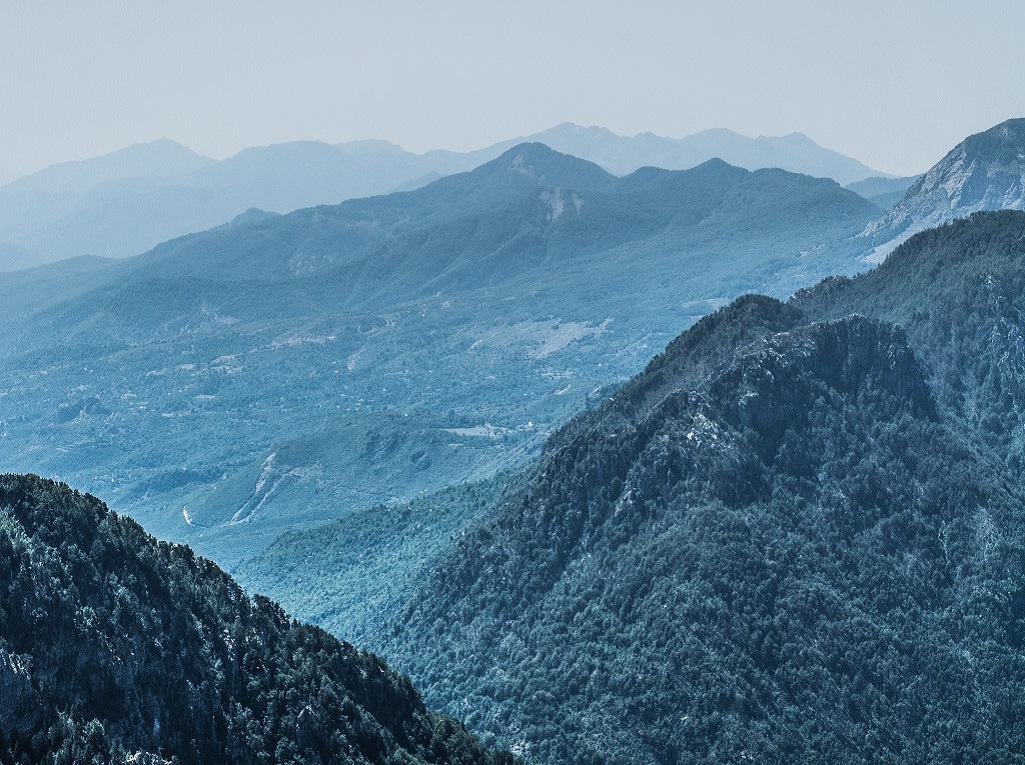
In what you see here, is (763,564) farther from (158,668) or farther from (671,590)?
(158,668)

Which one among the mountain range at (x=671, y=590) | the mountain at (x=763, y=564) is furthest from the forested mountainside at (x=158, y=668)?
the mountain at (x=763, y=564)

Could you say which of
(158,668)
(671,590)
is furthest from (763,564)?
(158,668)

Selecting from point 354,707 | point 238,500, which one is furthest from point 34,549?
point 238,500

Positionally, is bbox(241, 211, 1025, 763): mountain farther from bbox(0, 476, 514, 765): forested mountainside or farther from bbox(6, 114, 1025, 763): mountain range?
bbox(0, 476, 514, 765): forested mountainside

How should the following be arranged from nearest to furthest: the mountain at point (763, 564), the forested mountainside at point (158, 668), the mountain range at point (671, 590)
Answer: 1. the forested mountainside at point (158, 668)
2. the mountain range at point (671, 590)
3. the mountain at point (763, 564)

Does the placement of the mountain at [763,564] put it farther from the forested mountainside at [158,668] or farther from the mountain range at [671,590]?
the forested mountainside at [158,668]

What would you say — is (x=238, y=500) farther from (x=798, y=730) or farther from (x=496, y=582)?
(x=798, y=730)
